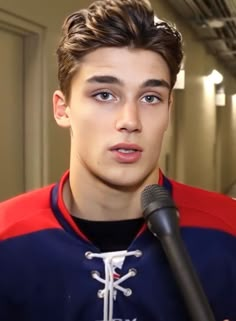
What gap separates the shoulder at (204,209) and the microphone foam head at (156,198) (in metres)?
0.33

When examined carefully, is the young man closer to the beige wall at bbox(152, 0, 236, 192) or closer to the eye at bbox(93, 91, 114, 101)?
the eye at bbox(93, 91, 114, 101)

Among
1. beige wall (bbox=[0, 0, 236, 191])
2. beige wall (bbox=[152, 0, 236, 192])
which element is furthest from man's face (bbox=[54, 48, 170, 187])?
beige wall (bbox=[152, 0, 236, 192])

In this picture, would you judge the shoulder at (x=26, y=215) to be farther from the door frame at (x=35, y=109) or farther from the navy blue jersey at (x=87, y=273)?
the door frame at (x=35, y=109)

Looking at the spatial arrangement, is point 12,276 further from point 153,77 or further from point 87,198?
point 153,77

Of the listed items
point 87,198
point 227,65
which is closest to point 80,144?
point 87,198

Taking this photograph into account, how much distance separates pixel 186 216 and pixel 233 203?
0.43ft

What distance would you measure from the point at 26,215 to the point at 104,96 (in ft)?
0.91

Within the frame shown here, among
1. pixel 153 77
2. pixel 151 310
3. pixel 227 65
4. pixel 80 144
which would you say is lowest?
pixel 151 310

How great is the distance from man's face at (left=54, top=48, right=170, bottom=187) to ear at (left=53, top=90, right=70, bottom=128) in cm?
6

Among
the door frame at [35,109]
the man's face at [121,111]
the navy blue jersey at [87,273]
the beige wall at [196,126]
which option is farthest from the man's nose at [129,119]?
the beige wall at [196,126]

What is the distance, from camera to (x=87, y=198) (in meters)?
0.97

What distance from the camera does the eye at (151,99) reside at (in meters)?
0.86

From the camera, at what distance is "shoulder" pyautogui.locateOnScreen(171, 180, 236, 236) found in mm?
996

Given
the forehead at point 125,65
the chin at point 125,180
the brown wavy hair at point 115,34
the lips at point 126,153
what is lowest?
the chin at point 125,180
